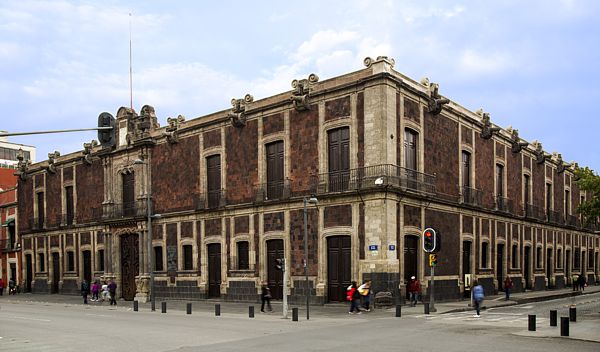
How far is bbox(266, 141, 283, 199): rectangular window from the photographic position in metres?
32.2

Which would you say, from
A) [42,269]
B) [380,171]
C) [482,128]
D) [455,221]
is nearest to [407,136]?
[380,171]

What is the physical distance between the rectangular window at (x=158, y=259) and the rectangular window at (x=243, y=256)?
23.2 feet

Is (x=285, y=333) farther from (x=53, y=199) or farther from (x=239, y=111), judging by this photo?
(x=53, y=199)

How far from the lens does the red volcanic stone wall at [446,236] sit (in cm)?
3103

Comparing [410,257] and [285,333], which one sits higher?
Result: [410,257]

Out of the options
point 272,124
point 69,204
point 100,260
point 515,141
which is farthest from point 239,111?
point 69,204

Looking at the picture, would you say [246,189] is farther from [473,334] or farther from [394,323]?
[473,334]

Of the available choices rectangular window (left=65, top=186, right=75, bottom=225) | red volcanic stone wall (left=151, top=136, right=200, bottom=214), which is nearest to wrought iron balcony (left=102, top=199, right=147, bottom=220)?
red volcanic stone wall (left=151, top=136, right=200, bottom=214)

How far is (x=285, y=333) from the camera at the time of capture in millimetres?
18594

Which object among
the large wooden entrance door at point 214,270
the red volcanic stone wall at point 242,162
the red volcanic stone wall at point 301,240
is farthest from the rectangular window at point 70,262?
A: the red volcanic stone wall at point 301,240

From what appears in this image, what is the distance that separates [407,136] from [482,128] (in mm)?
8832

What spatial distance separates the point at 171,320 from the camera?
2444 cm

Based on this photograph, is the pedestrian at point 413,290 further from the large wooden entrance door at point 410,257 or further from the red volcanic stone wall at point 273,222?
the red volcanic stone wall at point 273,222

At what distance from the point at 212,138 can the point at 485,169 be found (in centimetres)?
1625
